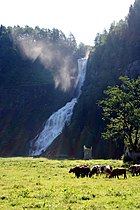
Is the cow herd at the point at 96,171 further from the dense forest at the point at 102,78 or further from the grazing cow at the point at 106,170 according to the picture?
the dense forest at the point at 102,78

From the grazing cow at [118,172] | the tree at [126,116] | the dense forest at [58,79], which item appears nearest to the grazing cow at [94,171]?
the grazing cow at [118,172]

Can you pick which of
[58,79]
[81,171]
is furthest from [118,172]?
[58,79]

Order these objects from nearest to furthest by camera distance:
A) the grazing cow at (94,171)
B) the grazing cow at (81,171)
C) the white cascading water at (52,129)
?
the grazing cow at (81,171)
the grazing cow at (94,171)
the white cascading water at (52,129)

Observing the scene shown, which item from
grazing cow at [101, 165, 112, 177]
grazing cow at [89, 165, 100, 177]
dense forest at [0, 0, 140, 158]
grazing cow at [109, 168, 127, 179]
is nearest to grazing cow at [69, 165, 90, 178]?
grazing cow at [89, 165, 100, 177]

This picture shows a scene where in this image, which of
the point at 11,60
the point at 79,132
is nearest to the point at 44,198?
the point at 79,132

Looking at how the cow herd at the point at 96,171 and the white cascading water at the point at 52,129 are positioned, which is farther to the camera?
the white cascading water at the point at 52,129

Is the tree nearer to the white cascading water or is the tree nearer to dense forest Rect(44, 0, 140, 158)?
dense forest Rect(44, 0, 140, 158)

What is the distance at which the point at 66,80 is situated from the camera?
125125 millimetres

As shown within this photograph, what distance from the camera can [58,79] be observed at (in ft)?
425

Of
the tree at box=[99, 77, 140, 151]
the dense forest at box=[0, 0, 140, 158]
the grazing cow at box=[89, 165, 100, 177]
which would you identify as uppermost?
the dense forest at box=[0, 0, 140, 158]

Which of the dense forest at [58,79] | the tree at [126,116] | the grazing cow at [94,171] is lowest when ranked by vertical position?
the grazing cow at [94,171]

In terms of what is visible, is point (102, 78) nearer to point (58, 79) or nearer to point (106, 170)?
point (58, 79)

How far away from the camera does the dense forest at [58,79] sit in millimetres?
89500

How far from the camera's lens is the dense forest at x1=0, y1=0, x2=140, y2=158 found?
89500 millimetres
